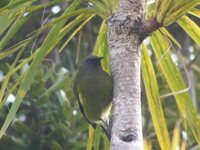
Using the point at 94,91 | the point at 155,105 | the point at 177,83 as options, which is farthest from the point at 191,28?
the point at 94,91

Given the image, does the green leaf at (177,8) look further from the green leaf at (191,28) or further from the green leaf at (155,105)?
the green leaf at (155,105)

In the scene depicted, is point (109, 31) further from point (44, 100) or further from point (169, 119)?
point (169, 119)

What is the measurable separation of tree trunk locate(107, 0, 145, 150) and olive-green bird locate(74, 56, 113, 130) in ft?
0.29

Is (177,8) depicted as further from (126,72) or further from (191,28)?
(191,28)

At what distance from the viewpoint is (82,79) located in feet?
5.65

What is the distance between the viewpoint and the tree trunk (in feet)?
4.49

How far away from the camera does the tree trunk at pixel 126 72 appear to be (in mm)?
1369

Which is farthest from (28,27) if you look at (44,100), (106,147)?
(106,147)

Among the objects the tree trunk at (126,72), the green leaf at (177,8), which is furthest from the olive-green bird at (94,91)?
the green leaf at (177,8)

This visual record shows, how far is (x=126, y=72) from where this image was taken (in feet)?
4.79

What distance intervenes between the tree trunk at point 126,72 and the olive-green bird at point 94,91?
89mm

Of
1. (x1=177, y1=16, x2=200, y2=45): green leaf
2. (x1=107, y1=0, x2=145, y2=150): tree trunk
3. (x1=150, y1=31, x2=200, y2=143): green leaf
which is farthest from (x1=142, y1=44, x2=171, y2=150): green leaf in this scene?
(x1=107, y1=0, x2=145, y2=150): tree trunk

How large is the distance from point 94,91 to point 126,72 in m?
0.21

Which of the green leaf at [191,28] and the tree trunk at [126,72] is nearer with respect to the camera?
the tree trunk at [126,72]
